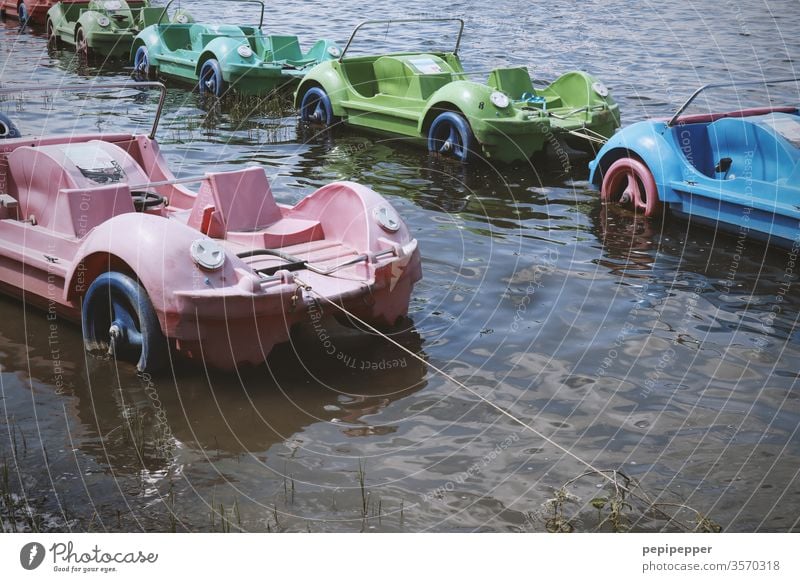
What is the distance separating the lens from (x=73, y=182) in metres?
7.02

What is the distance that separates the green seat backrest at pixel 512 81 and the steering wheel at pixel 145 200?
5.67 metres

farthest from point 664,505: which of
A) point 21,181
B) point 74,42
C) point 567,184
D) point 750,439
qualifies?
point 74,42

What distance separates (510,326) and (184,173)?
5.12 m

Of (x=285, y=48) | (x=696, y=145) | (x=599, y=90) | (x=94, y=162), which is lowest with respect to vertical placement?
(x=696, y=145)

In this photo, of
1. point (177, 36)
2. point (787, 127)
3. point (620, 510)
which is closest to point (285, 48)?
point (177, 36)

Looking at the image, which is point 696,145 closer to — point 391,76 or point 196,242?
point 391,76

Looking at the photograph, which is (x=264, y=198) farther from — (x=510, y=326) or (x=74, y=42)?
(x=74, y=42)

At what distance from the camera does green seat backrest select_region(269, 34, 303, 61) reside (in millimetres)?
15219

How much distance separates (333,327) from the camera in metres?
6.97

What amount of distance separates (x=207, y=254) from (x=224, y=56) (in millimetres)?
9054

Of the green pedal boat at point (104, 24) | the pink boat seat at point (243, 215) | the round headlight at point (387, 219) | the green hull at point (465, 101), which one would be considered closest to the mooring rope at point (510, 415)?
the round headlight at point (387, 219)

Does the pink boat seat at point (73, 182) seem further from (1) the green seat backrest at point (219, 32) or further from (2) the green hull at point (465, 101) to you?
(1) the green seat backrest at point (219, 32)

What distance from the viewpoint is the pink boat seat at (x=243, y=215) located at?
7129mm

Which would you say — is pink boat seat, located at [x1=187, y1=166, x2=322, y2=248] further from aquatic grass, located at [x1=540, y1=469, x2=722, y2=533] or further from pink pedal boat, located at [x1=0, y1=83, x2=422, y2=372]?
aquatic grass, located at [x1=540, y1=469, x2=722, y2=533]
